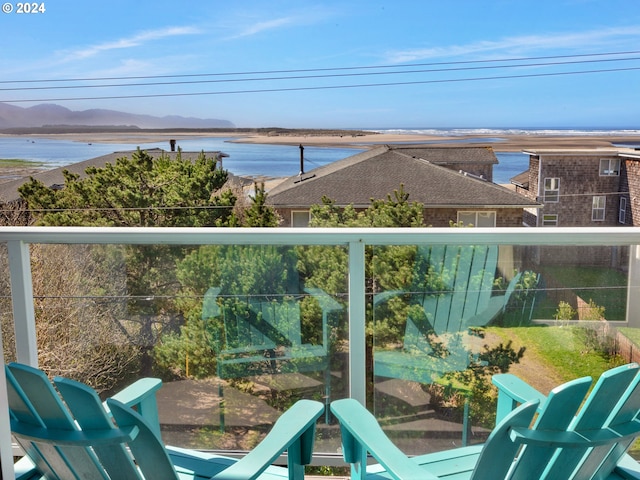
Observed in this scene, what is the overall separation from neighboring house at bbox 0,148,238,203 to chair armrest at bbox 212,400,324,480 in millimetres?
15530

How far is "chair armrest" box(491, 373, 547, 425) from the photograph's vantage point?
1938 millimetres

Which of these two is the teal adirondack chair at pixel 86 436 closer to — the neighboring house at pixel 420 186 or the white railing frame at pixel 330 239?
the white railing frame at pixel 330 239

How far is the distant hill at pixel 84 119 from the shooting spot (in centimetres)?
1756

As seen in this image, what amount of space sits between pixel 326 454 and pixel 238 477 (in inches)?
43.8

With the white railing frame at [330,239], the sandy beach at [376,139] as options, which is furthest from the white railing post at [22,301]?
the sandy beach at [376,139]

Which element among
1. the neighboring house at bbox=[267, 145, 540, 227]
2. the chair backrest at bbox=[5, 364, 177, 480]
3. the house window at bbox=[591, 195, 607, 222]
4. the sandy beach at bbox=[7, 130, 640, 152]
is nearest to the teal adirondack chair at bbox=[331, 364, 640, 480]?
the chair backrest at bbox=[5, 364, 177, 480]

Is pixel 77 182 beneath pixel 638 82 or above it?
beneath

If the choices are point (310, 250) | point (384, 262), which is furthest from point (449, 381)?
point (310, 250)

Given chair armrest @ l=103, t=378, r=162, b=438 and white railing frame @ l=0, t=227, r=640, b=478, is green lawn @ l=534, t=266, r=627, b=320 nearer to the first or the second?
white railing frame @ l=0, t=227, r=640, b=478

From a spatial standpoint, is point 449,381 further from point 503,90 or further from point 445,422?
point 503,90

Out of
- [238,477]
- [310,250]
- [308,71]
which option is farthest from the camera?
[308,71]

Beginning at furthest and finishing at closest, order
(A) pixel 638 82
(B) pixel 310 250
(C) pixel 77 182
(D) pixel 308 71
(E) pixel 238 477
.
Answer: (D) pixel 308 71, (A) pixel 638 82, (C) pixel 77 182, (B) pixel 310 250, (E) pixel 238 477

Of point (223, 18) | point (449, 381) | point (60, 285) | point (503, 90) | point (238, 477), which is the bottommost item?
point (449, 381)

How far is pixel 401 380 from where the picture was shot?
2.49 meters
